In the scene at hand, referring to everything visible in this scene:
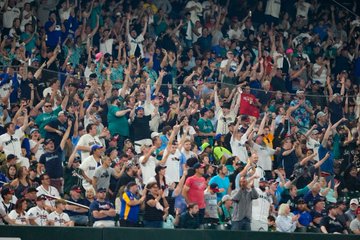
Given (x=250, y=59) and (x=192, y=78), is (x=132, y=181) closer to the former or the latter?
(x=192, y=78)

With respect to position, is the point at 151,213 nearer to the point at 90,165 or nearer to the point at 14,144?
the point at 90,165

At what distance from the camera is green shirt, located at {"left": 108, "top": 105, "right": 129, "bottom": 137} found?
23.3 metres

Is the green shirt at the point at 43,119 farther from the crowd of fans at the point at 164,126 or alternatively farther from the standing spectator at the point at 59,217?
the standing spectator at the point at 59,217

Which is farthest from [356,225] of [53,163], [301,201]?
[53,163]

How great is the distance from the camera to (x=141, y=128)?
77.2 feet

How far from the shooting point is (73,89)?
22797mm

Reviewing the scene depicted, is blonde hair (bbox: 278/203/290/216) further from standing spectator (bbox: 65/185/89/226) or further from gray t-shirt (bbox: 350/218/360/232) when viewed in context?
standing spectator (bbox: 65/185/89/226)

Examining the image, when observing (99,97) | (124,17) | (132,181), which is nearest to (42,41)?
(124,17)

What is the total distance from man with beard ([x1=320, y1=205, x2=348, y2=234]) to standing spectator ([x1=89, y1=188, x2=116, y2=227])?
428cm

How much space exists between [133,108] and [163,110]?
59cm

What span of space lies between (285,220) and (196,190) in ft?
6.12

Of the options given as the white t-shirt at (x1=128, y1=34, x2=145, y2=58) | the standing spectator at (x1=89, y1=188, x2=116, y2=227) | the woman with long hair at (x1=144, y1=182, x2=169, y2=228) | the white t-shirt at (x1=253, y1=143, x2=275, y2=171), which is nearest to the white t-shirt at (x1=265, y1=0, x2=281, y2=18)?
the white t-shirt at (x1=128, y1=34, x2=145, y2=58)

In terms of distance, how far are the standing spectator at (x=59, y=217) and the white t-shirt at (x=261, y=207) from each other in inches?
136

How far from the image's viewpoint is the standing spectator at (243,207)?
20953mm
